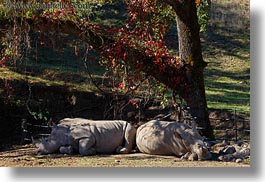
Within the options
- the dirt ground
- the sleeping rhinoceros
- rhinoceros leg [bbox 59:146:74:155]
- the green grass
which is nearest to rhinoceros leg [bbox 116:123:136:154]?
the sleeping rhinoceros

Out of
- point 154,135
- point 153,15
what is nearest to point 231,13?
point 153,15

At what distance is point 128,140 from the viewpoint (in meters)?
6.64

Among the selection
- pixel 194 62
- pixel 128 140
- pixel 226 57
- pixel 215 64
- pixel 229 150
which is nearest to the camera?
pixel 229 150

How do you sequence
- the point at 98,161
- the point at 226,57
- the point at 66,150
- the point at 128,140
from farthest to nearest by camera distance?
the point at 226,57 < the point at 128,140 < the point at 66,150 < the point at 98,161

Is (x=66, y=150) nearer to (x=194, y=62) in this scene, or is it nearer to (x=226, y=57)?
(x=194, y=62)

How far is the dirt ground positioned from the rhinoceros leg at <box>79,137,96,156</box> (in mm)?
91

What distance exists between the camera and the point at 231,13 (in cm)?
693

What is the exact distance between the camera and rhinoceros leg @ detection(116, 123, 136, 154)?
6.60 metres

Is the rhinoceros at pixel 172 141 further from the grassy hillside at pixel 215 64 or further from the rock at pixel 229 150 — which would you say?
the grassy hillside at pixel 215 64

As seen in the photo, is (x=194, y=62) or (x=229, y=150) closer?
(x=229, y=150)

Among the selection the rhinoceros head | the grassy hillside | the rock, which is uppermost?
the grassy hillside

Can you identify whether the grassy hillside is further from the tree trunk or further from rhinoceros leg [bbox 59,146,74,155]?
rhinoceros leg [bbox 59,146,74,155]

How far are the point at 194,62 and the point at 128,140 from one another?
0.98 m

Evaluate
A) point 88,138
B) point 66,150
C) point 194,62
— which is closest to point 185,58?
point 194,62
